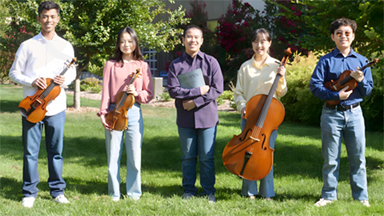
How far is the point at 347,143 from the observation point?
3.48 meters

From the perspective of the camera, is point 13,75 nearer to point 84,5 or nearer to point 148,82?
point 148,82

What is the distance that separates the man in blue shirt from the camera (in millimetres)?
3357

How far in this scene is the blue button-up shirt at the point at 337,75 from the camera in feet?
10.8

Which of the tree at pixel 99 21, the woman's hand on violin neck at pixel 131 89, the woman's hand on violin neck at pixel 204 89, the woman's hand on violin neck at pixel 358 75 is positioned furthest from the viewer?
the tree at pixel 99 21

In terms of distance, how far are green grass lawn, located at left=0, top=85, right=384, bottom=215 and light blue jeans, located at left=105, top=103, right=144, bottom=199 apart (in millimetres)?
192

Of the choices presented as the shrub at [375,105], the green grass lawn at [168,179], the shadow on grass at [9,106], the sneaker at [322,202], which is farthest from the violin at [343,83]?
the shadow on grass at [9,106]

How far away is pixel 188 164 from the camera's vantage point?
3.76m

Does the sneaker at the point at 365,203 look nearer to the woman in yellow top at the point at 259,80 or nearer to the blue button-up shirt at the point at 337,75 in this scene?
the woman in yellow top at the point at 259,80

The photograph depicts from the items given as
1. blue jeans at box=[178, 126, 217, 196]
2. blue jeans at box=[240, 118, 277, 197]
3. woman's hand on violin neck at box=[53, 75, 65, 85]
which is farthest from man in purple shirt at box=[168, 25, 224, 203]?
woman's hand on violin neck at box=[53, 75, 65, 85]

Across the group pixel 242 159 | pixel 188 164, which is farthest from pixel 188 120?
pixel 242 159

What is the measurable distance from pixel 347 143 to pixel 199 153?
5.31 ft

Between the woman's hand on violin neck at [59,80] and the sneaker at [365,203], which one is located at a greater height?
the woman's hand on violin neck at [59,80]

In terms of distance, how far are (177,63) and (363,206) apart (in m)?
2.49

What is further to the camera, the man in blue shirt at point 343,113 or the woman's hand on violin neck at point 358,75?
the man in blue shirt at point 343,113
